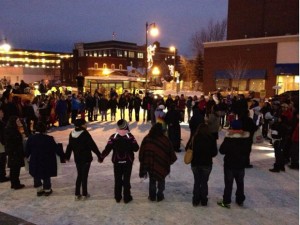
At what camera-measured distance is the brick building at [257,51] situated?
38.1 meters

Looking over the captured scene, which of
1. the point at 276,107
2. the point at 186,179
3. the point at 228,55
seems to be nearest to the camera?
the point at 186,179

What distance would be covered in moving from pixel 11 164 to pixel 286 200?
5920 mm

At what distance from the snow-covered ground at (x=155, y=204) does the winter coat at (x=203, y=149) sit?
3.18 feet

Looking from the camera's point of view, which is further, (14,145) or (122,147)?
(14,145)

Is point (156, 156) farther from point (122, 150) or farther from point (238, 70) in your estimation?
point (238, 70)

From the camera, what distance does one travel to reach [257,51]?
4031cm

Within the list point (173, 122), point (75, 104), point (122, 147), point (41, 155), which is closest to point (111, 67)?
point (75, 104)

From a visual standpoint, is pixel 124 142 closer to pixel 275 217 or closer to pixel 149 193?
pixel 149 193

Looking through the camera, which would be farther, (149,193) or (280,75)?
(280,75)

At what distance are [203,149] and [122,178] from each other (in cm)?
181

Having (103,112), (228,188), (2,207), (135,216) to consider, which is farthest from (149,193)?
(103,112)

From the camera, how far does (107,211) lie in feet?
21.2

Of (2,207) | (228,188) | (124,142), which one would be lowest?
(2,207)

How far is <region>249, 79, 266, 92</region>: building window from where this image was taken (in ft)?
130
